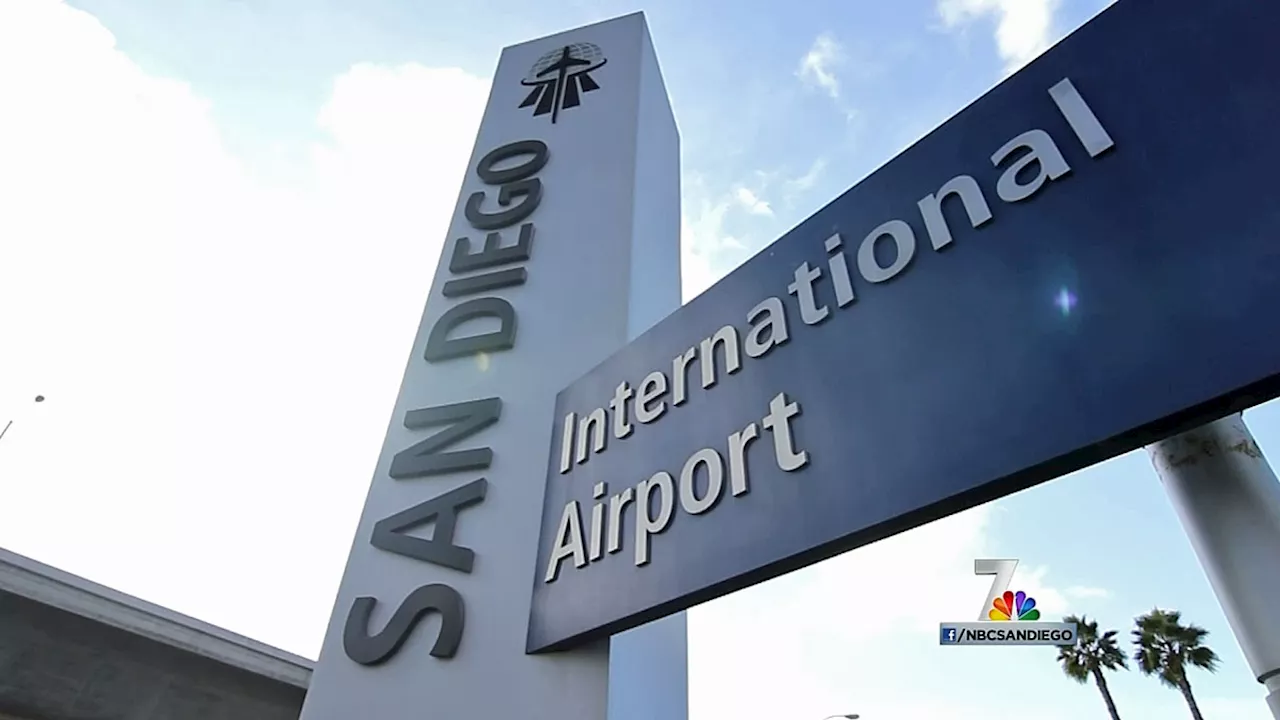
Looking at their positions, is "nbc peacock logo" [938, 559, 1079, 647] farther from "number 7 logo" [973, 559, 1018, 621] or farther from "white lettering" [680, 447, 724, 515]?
"white lettering" [680, 447, 724, 515]

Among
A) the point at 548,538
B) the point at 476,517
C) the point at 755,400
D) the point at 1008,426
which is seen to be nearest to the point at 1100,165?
the point at 1008,426

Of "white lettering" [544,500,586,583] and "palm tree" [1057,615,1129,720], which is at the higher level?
"palm tree" [1057,615,1129,720]

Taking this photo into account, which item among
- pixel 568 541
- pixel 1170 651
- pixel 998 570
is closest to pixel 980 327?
pixel 568 541

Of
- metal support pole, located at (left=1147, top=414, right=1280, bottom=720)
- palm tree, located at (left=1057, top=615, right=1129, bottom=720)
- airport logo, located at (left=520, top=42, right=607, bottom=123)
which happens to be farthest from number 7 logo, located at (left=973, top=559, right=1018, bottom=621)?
palm tree, located at (left=1057, top=615, right=1129, bottom=720)

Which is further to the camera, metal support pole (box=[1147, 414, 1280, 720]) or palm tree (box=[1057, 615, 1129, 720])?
palm tree (box=[1057, 615, 1129, 720])

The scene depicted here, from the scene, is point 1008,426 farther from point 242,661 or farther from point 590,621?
point 242,661

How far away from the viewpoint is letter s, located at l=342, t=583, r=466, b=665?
15.4 feet

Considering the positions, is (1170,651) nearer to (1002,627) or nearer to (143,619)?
(1002,627)

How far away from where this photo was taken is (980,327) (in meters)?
2.90

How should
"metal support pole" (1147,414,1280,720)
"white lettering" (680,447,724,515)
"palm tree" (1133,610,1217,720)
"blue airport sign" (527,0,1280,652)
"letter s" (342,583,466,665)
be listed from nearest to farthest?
1. "blue airport sign" (527,0,1280,652)
2. "metal support pole" (1147,414,1280,720)
3. "white lettering" (680,447,724,515)
4. "letter s" (342,583,466,665)
5. "palm tree" (1133,610,1217,720)

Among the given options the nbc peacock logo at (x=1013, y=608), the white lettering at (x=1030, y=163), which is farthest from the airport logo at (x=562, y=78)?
the nbc peacock logo at (x=1013, y=608)

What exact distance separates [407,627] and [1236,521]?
439cm

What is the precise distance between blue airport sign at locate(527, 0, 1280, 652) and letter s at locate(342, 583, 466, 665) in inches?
24.5

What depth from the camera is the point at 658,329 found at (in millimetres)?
4793
